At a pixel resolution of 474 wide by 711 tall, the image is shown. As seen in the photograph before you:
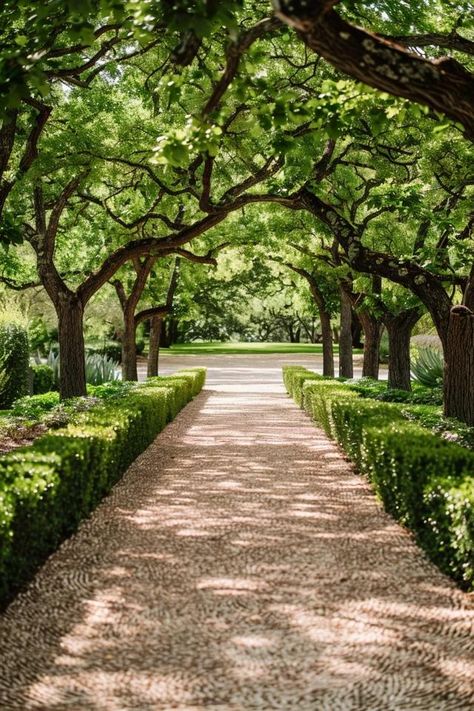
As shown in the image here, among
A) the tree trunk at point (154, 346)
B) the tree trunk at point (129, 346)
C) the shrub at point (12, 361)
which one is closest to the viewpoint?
the shrub at point (12, 361)

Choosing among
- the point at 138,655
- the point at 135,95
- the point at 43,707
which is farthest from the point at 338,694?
the point at 135,95

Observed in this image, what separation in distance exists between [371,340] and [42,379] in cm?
892

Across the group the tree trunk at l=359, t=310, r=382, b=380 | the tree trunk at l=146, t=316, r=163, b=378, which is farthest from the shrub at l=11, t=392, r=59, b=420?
the tree trunk at l=359, t=310, r=382, b=380

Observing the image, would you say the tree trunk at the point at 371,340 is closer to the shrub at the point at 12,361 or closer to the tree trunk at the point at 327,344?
the tree trunk at the point at 327,344

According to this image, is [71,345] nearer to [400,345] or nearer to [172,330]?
[400,345]

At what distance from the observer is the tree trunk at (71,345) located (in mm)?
14852

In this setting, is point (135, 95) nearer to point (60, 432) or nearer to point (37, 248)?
point (37, 248)

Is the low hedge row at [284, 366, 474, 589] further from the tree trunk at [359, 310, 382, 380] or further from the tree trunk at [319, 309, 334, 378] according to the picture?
the tree trunk at [319, 309, 334, 378]

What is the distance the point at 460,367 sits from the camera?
12.4 metres

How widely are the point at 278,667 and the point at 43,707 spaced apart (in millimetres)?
1239

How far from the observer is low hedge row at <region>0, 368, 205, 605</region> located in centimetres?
525

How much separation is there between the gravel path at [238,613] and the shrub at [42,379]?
12.1m

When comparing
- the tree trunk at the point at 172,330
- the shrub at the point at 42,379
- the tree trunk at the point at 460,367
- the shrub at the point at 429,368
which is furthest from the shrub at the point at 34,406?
the tree trunk at the point at 172,330

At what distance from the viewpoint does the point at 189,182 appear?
531 inches
